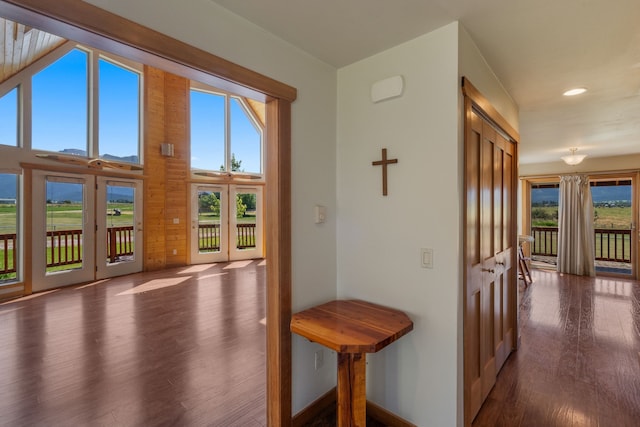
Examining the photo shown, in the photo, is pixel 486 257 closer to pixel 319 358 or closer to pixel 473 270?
pixel 473 270

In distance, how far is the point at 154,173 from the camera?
6535 millimetres

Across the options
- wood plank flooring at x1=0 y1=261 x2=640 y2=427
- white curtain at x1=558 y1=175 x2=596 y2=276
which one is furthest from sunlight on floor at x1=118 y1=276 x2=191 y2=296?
white curtain at x1=558 y1=175 x2=596 y2=276

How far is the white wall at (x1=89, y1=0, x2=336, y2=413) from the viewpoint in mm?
1457

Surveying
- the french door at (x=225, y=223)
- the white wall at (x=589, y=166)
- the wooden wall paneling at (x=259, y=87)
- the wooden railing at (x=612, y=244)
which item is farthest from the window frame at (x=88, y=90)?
the wooden railing at (x=612, y=244)

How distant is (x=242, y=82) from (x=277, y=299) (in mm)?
1267

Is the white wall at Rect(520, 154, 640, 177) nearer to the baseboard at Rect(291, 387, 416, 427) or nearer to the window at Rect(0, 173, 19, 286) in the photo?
the baseboard at Rect(291, 387, 416, 427)

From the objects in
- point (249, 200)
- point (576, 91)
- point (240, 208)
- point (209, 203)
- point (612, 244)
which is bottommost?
point (612, 244)

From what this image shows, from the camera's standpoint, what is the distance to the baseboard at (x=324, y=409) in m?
1.84

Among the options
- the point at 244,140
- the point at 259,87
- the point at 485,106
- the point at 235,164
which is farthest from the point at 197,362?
the point at 244,140

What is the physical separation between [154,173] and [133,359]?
4896mm

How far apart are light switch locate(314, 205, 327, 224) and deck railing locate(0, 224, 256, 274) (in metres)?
5.59

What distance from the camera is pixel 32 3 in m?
0.94

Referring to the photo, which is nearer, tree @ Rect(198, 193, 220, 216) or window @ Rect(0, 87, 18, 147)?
window @ Rect(0, 87, 18, 147)

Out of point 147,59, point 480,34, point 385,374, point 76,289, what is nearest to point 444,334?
point 385,374
